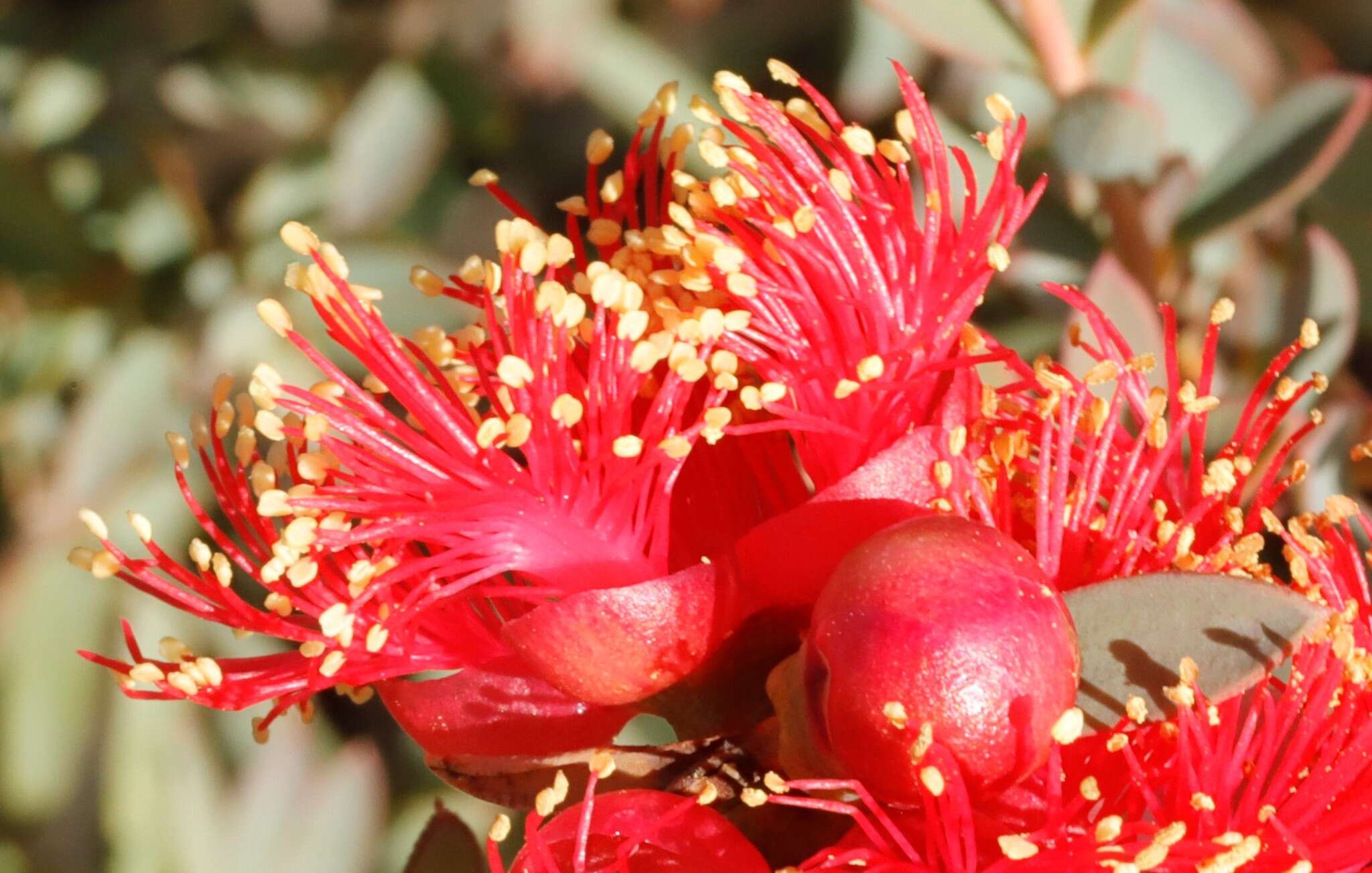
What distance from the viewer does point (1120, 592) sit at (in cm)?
87

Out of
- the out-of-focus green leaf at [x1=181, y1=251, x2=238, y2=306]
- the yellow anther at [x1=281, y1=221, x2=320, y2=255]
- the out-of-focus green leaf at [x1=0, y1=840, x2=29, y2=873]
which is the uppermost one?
the yellow anther at [x1=281, y1=221, x2=320, y2=255]

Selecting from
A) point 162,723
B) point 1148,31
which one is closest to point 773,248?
point 1148,31

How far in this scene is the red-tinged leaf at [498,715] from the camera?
106 cm

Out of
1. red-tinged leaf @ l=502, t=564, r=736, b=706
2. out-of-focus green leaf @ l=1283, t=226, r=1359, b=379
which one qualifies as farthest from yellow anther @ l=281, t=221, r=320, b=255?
out-of-focus green leaf @ l=1283, t=226, r=1359, b=379

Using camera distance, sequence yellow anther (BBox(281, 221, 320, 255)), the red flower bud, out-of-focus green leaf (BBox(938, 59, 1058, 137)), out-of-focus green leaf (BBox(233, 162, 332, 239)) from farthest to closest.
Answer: out-of-focus green leaf (BBox(233, 162, 332, 239)) < out-of-focus green leaf (BBox(938, 59, 1058, 137)) < yellow anther (BBox(281, 221, 320, 255)) < the red flower bud

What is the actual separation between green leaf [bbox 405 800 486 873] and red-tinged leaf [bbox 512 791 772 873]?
17 centimetres

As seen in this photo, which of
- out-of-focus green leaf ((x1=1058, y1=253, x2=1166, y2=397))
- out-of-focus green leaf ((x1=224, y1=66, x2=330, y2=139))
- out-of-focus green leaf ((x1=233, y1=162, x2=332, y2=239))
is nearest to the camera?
out-of-focus green leaf ((x1=1058, y1=253, x2=1166, y2=397))

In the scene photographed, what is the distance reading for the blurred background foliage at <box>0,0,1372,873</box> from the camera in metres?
1.36

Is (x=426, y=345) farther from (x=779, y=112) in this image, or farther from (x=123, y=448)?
(x=123, y=448)

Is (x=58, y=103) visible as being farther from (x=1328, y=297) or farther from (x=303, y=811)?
(x=1328, y=297)

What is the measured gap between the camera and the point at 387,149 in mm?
1729

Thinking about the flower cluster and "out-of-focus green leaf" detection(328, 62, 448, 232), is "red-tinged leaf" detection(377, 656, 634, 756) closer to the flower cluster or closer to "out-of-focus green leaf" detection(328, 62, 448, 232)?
the flower cluster

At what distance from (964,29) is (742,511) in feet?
1.82

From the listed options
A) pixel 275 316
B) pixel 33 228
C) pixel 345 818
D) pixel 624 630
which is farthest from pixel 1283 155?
pixel 33 228
